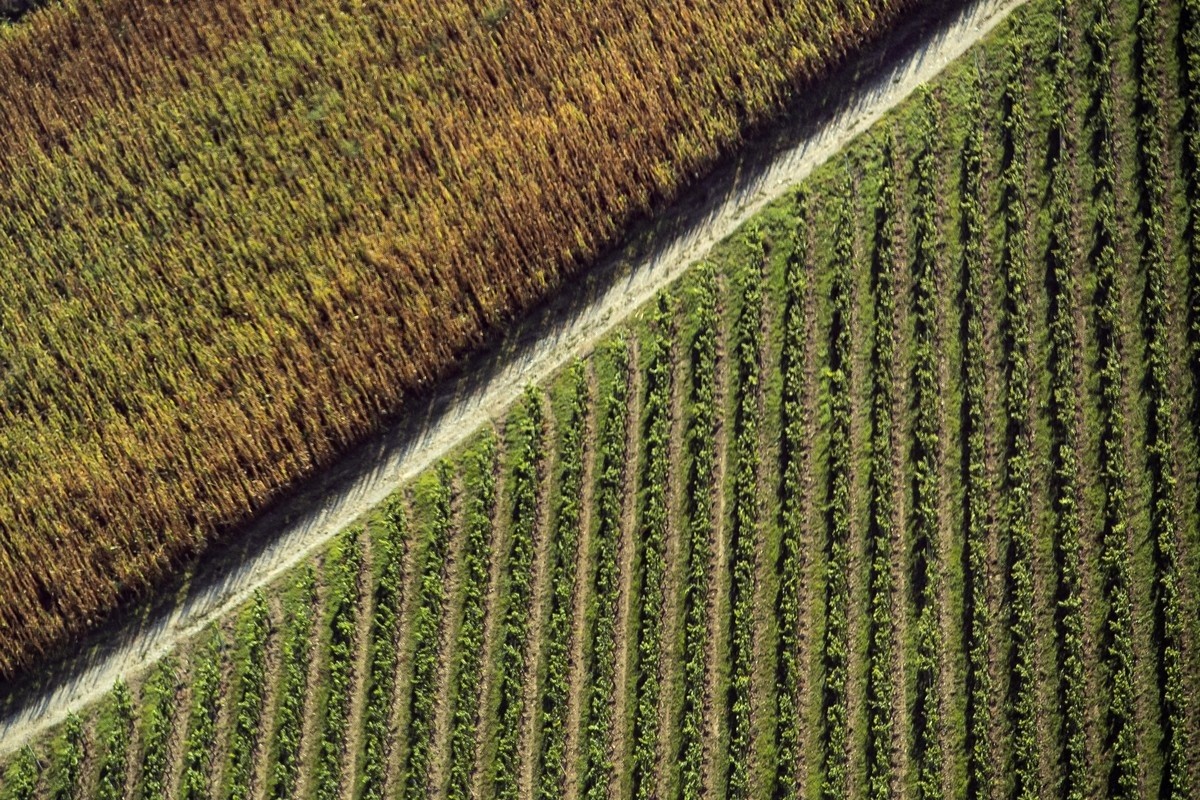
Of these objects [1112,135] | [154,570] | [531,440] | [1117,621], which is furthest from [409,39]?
[1117,621]

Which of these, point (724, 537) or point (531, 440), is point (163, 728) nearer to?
point (531, 440)

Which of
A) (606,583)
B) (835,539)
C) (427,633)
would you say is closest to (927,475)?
(835,539)

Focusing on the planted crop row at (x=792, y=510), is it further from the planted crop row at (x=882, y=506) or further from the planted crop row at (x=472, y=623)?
the planted crop row at (x=472, y=623)

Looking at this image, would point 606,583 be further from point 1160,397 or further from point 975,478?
point 1160,397

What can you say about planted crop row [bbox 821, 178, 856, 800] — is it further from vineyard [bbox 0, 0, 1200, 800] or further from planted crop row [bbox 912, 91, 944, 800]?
planted crop row [bbox 912, 91, 944, 800]

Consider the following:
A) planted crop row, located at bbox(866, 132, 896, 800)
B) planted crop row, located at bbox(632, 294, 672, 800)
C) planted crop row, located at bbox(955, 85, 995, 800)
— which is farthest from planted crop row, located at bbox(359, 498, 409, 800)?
planted crop row, located at bbox(955, 85, 995, 800)

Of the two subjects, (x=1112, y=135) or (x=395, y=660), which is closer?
(x=395, y=660)
